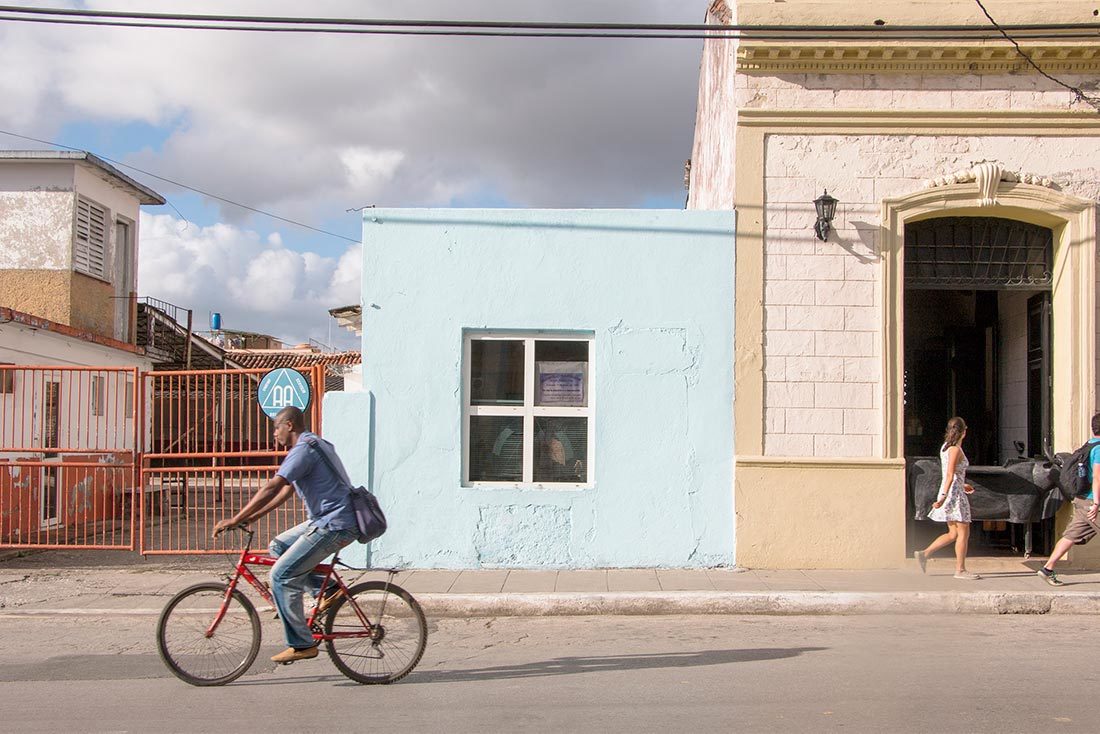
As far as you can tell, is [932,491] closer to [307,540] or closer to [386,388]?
[386,388]

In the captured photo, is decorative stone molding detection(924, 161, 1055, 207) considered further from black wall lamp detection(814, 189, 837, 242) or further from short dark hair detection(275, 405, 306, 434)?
short dark hair detection(275, 405, 306, 434)

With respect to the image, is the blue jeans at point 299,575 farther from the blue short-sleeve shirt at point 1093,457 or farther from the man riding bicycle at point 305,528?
the blue short-sleeve shirt at point 1093,457

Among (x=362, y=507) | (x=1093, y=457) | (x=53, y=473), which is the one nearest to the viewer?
(x=362, y=507)

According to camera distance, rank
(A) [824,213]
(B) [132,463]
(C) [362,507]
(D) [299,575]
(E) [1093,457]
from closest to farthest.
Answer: (D) [299,575] < (C) [362,507] < (E) [1093,457] < (A) [824,213] < (B) [132,463]

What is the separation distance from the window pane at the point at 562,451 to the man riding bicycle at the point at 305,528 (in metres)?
4.27

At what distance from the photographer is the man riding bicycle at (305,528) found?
20.2ft

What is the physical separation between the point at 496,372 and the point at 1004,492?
17.8 ft

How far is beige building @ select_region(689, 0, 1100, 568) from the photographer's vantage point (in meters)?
10.1

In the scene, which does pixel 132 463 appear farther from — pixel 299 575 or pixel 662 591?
pixel 662 591

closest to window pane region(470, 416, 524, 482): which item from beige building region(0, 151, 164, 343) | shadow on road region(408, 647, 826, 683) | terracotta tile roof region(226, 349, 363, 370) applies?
shadow on road region(408, 647, 826, 683)

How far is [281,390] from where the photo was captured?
405 inches

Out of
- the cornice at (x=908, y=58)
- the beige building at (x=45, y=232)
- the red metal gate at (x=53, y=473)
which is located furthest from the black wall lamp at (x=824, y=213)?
the beige building at (x=45, y=232)

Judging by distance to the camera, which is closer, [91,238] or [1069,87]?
[1069,87]

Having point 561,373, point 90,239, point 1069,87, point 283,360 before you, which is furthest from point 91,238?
point 1069,87
